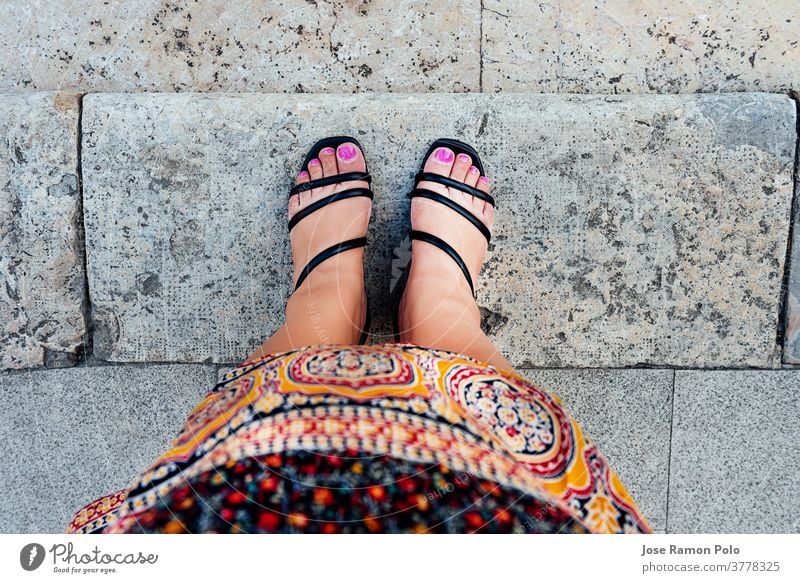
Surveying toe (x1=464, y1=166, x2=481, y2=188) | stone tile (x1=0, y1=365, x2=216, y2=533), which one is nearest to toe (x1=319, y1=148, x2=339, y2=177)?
toe (x1=464, y1=166, x2=481, y2=188)

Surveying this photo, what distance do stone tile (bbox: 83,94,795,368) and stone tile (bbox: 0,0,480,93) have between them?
8 cm

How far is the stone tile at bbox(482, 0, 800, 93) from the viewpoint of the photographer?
121cm

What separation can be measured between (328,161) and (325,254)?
0.62 ft

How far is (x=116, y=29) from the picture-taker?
124 cm

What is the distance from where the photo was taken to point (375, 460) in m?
0.64

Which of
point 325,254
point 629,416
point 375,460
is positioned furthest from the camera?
point 629,416

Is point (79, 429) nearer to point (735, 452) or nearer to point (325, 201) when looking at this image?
point (325, 201)

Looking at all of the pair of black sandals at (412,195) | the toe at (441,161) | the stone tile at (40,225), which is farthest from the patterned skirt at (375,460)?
the stone tile at (40,225)

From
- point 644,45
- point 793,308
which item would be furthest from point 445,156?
point 793,308

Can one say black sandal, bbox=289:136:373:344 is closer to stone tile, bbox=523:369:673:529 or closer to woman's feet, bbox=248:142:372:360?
woman's feet, bbox=248:142:372:360
